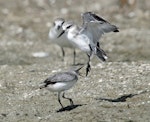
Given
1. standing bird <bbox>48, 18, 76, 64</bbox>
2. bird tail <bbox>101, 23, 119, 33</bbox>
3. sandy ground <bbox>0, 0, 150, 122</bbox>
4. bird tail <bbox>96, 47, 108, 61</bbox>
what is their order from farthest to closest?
standing bird <bbox>48, 18, 76, 64</bbox>, bird tail <bbox>96, 47, 108, 61</bbox>, bird tail <bbox>101, 23, 119, 33</bbox>, sandy ground <bbox>0, 0, 150, 122</bbox>

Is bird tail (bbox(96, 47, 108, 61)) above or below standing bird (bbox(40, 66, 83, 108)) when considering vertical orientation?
Result: above

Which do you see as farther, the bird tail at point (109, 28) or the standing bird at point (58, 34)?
the standing bird at point (58, 34)

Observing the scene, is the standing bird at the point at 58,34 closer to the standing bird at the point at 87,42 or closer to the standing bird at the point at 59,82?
A: the standing bird at the point at 87,42

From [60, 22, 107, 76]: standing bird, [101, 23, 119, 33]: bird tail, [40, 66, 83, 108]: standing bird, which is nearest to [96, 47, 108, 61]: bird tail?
[60, 22, 107, 76]: standing bird

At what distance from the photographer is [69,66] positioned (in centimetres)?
1151

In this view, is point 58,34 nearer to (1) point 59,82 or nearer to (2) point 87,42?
(2) point 87,42

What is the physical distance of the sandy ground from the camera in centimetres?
845

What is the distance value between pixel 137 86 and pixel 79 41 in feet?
4.07

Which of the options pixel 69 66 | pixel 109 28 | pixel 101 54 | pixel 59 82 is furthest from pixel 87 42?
pixel 59 82

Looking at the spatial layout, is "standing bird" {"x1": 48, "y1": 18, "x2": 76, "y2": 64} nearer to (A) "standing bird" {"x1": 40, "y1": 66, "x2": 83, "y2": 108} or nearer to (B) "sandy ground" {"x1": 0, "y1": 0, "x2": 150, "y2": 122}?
(B) "sandy ground" {"x1": 0, "y1": 0, "x2": 150, "y2": 122}

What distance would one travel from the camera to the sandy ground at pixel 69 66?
332 inches

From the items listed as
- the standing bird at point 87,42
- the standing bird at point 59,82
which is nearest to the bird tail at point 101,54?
the standing bird at point 87,42

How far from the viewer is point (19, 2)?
18078mm

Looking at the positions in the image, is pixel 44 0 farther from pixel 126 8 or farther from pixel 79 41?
pixel 79 41
